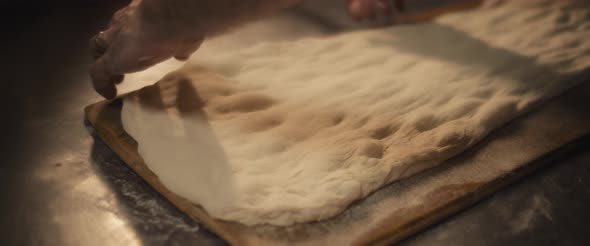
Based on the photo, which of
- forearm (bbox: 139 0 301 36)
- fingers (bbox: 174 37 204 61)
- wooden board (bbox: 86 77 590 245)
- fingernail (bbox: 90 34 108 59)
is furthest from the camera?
fingernail (bbox: 90 34 108 59)

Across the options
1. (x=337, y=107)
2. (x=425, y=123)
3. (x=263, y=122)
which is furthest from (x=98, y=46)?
(x=425, y=123)

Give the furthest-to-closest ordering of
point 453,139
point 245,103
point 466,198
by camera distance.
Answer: point 245,103, point 453,139, point 466,198

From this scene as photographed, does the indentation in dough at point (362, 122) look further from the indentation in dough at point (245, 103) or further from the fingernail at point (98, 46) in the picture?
the fingernail at point (98, 46)

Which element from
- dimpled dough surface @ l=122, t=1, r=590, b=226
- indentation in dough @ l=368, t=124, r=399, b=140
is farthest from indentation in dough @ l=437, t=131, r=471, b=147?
indentation in dough @ l=368, t=124, r=399, b=140

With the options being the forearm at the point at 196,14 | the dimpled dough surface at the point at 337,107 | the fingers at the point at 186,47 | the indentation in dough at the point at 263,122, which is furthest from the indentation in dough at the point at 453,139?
the fingers at the point at 186,47

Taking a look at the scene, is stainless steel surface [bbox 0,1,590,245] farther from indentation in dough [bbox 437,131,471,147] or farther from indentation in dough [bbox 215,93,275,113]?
indentation in dough [bbox 215,93,275,113]

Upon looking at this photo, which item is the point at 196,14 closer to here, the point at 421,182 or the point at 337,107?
the point at 337,107
